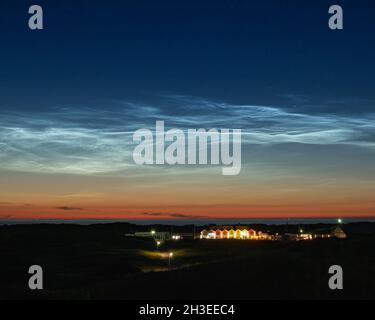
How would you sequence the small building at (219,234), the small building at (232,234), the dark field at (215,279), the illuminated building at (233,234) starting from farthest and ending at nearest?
the small building at (219,234) < the small building at (232,234) < the illuminated building at (233,234) < the dark field at (215,279)

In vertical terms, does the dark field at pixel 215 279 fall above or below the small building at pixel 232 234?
above

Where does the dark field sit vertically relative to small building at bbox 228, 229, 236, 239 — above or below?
above

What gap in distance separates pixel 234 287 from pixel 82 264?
105 ft

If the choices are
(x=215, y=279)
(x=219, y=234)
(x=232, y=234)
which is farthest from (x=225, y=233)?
(x=215, y=279)

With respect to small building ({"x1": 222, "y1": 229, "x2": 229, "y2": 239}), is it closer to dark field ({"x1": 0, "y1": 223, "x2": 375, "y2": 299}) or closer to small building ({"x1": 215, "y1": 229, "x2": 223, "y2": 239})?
small building ({"x1": 215, "y1": 229, "x2": 223, "y2": 239})

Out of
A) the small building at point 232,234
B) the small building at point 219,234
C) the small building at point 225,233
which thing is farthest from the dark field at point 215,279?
the small building at point 225,233

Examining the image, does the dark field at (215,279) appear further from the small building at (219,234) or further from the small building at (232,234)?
the small building at (219,234)

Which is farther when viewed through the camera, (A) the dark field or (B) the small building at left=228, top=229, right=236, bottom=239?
(B) the small building at left=228, top=229, right=236, bottom=239

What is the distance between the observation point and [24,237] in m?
98.7

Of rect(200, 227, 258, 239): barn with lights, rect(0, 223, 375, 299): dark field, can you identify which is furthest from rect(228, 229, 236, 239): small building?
rect(0, 223, 375, 299): dark field

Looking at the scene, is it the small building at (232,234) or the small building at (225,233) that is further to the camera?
the small building at (225,233)
